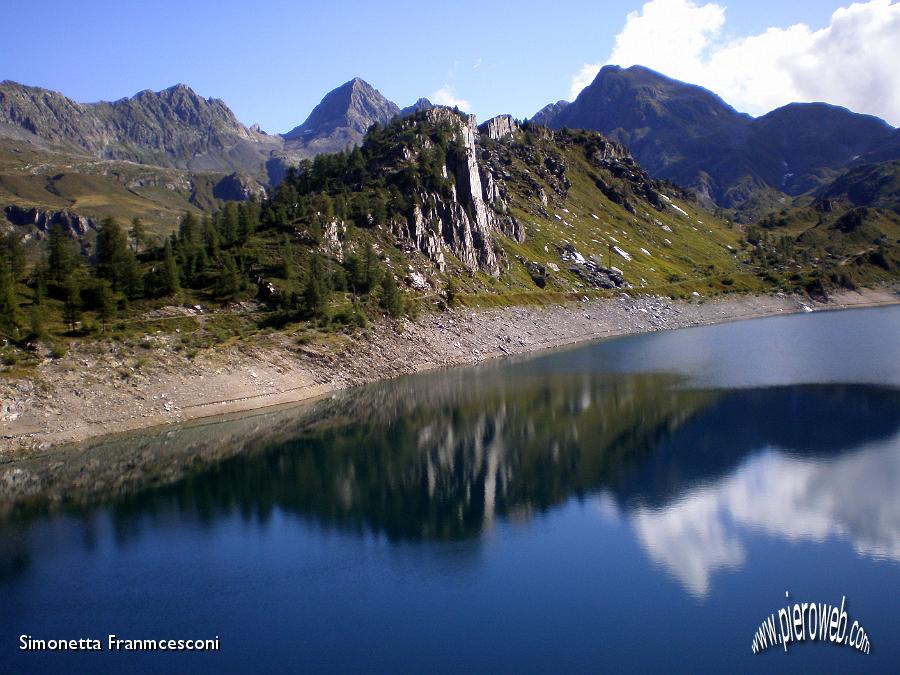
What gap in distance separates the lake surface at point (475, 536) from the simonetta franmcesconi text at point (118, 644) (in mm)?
427

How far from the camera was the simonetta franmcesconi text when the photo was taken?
96.9 feet

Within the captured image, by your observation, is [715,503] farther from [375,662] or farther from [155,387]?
[155,387]

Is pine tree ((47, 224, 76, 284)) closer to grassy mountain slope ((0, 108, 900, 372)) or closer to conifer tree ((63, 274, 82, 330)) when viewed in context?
grassy mountain slope ((0, 108, 900, 372))

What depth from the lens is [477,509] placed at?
4603 centimetres

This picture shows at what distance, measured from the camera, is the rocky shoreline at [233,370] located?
6238 centimetres

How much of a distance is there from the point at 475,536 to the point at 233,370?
4690cm

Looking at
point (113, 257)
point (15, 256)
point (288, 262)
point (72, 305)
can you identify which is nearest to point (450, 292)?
point (288, 262)

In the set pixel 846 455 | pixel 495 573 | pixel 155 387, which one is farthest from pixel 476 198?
pixel 495 573

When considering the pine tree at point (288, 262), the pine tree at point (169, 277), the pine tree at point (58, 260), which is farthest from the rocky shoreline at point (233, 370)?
the pine tree at point (58, 260)

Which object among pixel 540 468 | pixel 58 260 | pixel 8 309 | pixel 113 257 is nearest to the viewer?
pixel 540 468

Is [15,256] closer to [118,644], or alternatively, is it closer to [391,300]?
[391,300]

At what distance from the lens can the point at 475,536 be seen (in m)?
41.2

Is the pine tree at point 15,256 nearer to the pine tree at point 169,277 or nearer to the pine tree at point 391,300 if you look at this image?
the pine tree at point 169,277

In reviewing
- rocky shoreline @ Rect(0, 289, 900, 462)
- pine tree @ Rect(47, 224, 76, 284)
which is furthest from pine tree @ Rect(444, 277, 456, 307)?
pine tree @ Rect(47, 224, 76, 284)
